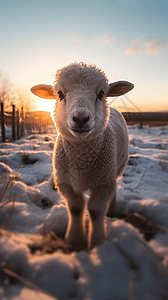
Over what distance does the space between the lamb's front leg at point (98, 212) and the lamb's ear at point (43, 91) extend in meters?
1.43

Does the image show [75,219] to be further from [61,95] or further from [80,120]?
[61,95]

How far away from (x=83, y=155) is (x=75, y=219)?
0.64 metres

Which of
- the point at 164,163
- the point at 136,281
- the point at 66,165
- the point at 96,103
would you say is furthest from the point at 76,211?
the point at 164,163

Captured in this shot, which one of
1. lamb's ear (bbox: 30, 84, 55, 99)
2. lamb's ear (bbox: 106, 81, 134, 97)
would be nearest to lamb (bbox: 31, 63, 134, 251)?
lamb's ear (bbox: 106, 81, 134, 97)

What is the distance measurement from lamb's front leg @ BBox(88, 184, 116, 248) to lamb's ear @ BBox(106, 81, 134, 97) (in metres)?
1.25

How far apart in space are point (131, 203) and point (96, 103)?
128 cm

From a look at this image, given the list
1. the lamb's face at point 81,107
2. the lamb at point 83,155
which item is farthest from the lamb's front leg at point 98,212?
the lamb's face at point 81,107

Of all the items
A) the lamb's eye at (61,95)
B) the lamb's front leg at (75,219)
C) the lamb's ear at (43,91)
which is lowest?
the lamb's front leg at (75,219)

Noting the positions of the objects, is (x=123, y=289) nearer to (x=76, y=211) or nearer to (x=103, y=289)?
(x=103, y=289)

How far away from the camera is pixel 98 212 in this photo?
1.52 m

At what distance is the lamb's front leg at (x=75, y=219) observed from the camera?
57.4 inches

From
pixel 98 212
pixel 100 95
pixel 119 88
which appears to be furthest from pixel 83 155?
pixel 119 88

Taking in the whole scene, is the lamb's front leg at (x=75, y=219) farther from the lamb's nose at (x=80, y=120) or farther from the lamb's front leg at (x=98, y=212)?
the lamb's nose at (x=80, y=120)

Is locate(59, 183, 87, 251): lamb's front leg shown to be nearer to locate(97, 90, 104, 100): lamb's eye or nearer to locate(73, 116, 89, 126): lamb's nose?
locate(73, 116, 89, 126): lamb's nose
